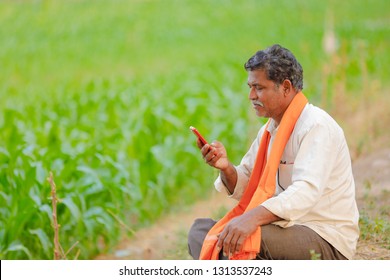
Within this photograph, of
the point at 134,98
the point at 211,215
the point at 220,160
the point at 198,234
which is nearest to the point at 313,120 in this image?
the point at 220,160

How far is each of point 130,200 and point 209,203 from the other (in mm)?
701

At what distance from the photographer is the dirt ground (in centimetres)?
411

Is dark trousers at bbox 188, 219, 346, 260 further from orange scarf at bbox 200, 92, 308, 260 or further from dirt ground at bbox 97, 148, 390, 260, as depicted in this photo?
dirt ground at bbox 97, 148, 390, 260

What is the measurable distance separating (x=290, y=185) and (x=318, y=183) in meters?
0.11

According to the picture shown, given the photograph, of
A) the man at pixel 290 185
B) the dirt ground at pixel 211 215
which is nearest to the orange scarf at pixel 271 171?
the man at pixel 290 185

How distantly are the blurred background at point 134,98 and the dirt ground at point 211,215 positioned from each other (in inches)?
5.1

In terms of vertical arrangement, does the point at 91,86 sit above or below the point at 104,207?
above

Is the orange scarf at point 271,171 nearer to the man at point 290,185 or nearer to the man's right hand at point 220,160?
the man at point 290,185

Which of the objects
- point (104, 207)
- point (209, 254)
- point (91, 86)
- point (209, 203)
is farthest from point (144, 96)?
point (209, 254)

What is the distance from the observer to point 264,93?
2.99m

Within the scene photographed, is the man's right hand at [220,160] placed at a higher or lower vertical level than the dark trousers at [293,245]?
higher

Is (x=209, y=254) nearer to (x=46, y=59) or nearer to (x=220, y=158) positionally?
(x=220, y=158)

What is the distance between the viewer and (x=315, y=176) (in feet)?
9.36

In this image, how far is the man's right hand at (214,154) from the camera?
119 inches
